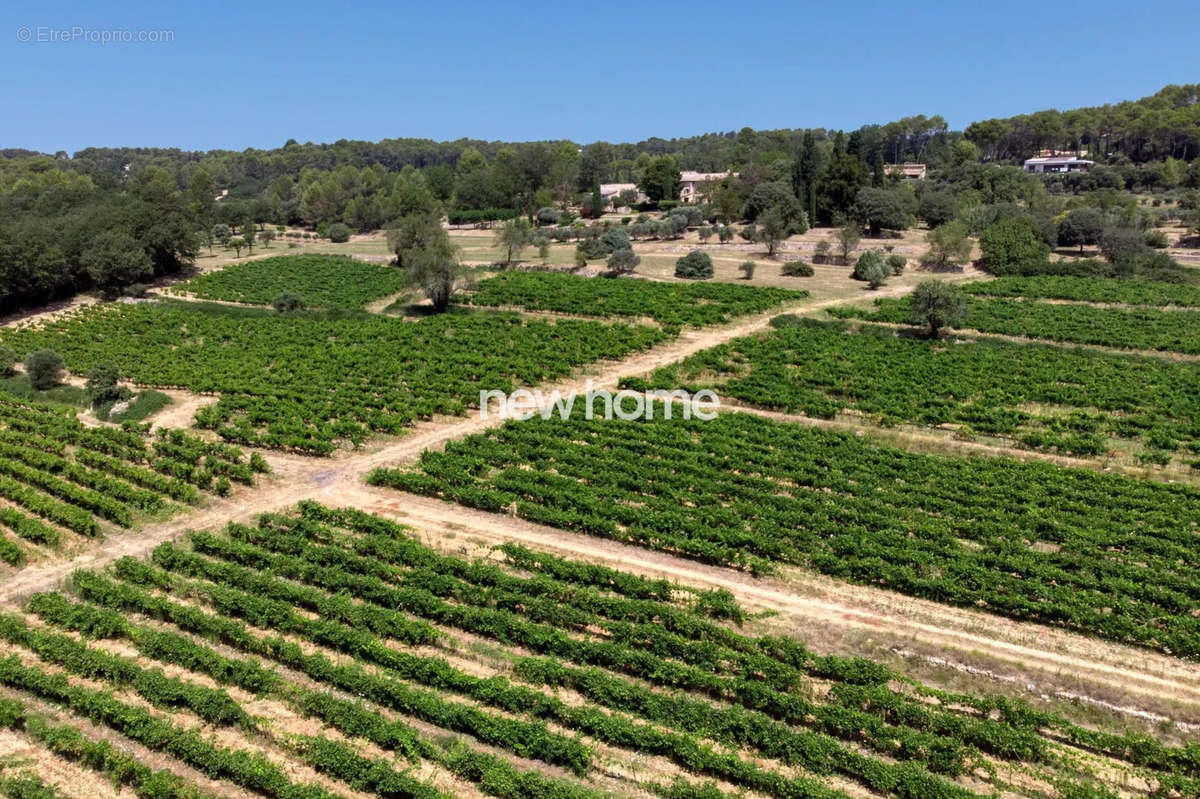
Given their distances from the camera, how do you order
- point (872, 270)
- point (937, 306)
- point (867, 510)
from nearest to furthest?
point (867, 510)
point (937, 306)
point (872, 270)

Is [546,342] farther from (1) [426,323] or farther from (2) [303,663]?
(2) [303,663]

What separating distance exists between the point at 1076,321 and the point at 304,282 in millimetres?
66995

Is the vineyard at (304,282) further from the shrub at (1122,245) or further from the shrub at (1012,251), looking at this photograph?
the shrub at (1122,245)

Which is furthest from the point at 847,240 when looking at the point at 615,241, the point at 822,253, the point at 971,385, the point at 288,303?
the point at 288,303

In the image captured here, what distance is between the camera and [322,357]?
44.1 metres

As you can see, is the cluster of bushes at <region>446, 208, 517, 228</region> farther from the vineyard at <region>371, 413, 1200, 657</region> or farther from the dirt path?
the dirt path

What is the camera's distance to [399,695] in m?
16.1

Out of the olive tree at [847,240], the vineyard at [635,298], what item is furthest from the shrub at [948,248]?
the vineyard at [635,298]

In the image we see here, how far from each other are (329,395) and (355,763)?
26070 millimetres

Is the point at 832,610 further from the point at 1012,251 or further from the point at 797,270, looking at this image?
the point at 1012,251

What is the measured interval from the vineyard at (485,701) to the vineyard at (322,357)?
12847 mm

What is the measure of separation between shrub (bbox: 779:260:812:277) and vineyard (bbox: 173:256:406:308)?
3620 cm

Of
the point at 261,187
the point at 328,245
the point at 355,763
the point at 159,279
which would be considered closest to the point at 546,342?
the point at 355,763

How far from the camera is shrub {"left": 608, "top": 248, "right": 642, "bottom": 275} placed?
70750 mm
